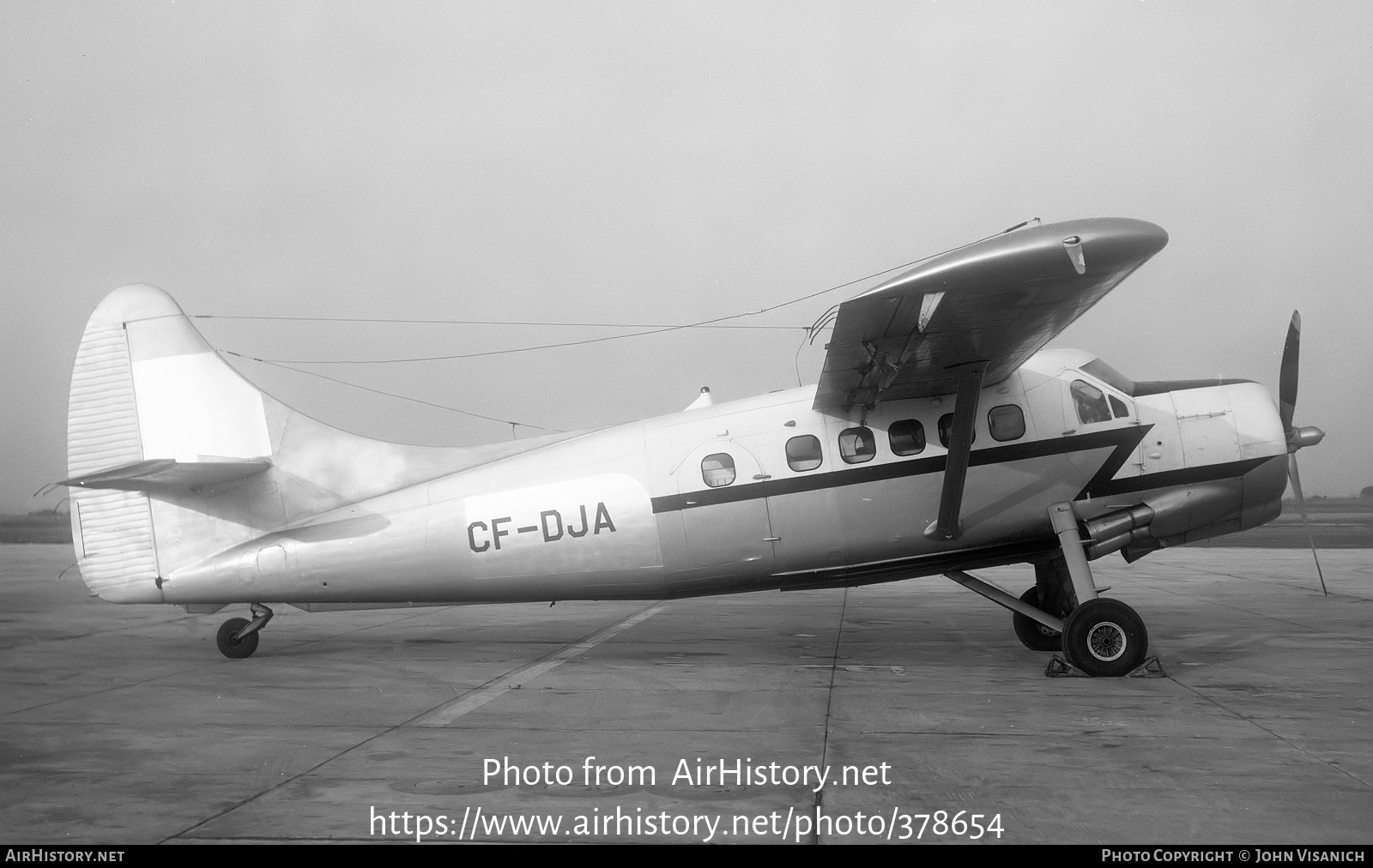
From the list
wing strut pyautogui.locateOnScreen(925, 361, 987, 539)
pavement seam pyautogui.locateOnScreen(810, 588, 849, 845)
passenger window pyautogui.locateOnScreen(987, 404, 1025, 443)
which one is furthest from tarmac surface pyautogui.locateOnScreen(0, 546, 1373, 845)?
passenger window pyautogui.locateOnScreen(987, 404, 1025, 443)

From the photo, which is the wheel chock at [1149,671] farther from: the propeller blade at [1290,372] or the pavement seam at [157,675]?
the pavement seam at [157,675]

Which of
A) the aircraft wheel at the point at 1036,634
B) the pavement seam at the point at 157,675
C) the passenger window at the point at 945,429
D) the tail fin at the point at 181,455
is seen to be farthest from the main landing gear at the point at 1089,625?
the pavement seam at the point at 157,675

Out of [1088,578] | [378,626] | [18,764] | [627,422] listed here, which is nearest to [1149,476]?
[1088,578]

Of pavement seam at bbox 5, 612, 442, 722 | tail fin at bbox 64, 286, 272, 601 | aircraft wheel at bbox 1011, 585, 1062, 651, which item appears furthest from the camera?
aircraft wheel at bbox 1011, 585, 1062, 651

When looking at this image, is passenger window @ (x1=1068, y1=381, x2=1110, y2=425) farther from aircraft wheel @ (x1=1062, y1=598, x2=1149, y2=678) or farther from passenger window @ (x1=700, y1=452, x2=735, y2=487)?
passenger window @ (x1=700, y1=452, x2=735, y2=487)

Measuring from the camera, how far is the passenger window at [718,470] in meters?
10.0

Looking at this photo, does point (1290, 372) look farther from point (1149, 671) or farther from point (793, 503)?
point (793, 503)

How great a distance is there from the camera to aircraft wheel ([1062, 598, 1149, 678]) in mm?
9070

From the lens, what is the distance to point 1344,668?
9.66 m

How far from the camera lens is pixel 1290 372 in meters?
10.6

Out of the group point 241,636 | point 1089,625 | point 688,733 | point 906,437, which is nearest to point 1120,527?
point 1089,625

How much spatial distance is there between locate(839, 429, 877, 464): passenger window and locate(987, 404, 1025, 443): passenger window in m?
1.21

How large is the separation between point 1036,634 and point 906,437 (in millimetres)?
3028
